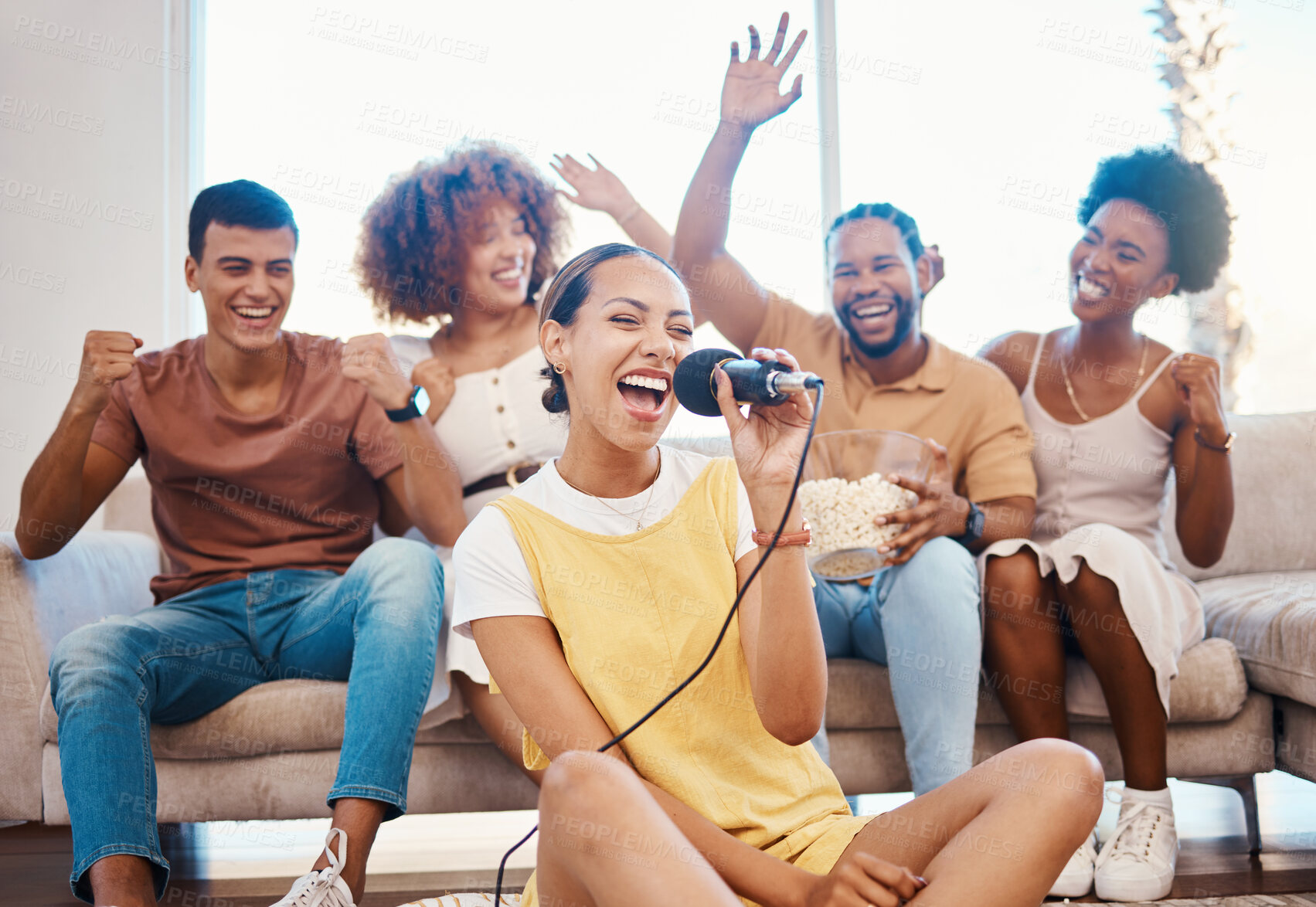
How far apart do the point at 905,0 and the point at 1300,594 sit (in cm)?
216

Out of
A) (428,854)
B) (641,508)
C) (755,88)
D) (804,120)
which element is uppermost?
(804,120)

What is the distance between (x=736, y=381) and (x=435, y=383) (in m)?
1.10

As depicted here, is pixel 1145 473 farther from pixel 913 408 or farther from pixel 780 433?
pixel 780 433

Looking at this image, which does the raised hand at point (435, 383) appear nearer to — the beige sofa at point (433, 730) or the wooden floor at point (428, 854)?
the beige sofa at point (433, 730)

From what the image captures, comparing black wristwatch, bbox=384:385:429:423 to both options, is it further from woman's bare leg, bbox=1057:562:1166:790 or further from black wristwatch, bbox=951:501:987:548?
woman's bare leg, bbox=1057:562:1166:790

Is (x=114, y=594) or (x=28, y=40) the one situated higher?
(x=28, y=40)

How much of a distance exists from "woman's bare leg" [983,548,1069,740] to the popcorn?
197 millimetres

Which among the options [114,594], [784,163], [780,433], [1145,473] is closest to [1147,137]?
[784,163]

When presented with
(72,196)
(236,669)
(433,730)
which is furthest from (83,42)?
(433,730)

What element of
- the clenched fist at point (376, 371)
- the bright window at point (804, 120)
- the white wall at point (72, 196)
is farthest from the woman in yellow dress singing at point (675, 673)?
the white wall at point (72, 196)

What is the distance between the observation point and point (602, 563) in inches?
42.9

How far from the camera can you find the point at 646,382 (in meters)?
1.11

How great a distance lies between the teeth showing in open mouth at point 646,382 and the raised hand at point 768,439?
124 millimetres

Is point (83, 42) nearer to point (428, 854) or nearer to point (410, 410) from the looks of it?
point (410, 410)
